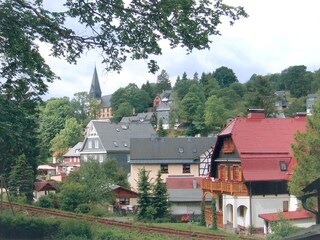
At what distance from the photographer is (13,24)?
793 cm

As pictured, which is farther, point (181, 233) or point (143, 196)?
point (143, 196)

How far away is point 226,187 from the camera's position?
109 feet

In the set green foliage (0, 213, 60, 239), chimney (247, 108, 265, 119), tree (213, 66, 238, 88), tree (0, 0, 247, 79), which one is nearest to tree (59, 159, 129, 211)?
chimney (247, 108, 265, 119)

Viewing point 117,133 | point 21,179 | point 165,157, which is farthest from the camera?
point 117,133

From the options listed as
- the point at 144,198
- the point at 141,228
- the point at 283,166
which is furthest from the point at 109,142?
the point at 141,228

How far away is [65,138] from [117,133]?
21.7 m

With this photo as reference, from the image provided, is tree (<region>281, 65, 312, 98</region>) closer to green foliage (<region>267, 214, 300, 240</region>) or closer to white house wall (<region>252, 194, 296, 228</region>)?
white house wall (<region>252, 194, 296, 228</region>)

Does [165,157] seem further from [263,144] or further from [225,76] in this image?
[225,76]

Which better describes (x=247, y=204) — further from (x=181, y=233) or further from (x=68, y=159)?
(x=68, y=159)

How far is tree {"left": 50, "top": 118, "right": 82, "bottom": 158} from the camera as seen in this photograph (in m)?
80.9

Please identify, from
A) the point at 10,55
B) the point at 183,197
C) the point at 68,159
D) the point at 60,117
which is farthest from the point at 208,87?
the point at 10,55

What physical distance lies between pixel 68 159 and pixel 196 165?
90.8 feet

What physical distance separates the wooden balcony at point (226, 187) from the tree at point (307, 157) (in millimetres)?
10715

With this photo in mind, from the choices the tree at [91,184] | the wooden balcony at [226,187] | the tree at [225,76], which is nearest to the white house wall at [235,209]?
the wooden balcony at [226,187]
